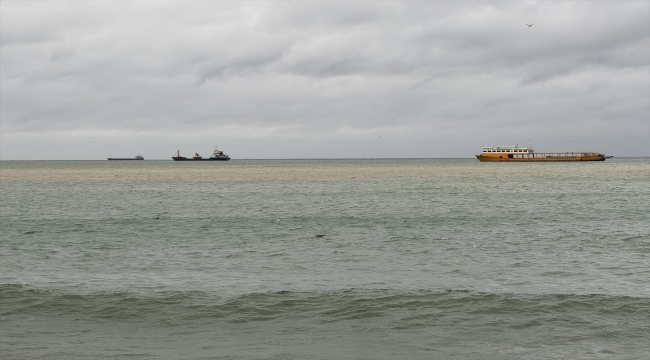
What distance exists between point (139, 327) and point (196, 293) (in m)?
3.55

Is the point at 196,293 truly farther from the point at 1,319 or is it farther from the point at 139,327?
the point at 1,319

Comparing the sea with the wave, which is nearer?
the sea

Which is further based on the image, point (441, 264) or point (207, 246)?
point (207, 246)

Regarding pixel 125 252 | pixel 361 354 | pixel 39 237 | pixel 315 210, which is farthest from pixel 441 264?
pixel 315 210

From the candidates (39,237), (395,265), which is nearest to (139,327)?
(395,265)

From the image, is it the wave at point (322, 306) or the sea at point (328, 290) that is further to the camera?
the wave at point (322, 306)

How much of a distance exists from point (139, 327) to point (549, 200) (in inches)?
1959

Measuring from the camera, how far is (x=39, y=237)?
109 ft

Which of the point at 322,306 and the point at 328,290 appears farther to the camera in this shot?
the point at 328,290

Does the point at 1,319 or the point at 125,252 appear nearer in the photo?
the point at 1,319

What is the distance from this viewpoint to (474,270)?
2255 cm

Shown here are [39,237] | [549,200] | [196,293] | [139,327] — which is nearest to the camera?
[139,327]

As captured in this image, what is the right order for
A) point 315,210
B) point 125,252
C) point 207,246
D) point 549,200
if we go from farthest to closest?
point 549,200, point 315,210, point 207,246, point 125,252

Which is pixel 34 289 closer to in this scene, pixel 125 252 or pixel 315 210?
pixel 125 252
